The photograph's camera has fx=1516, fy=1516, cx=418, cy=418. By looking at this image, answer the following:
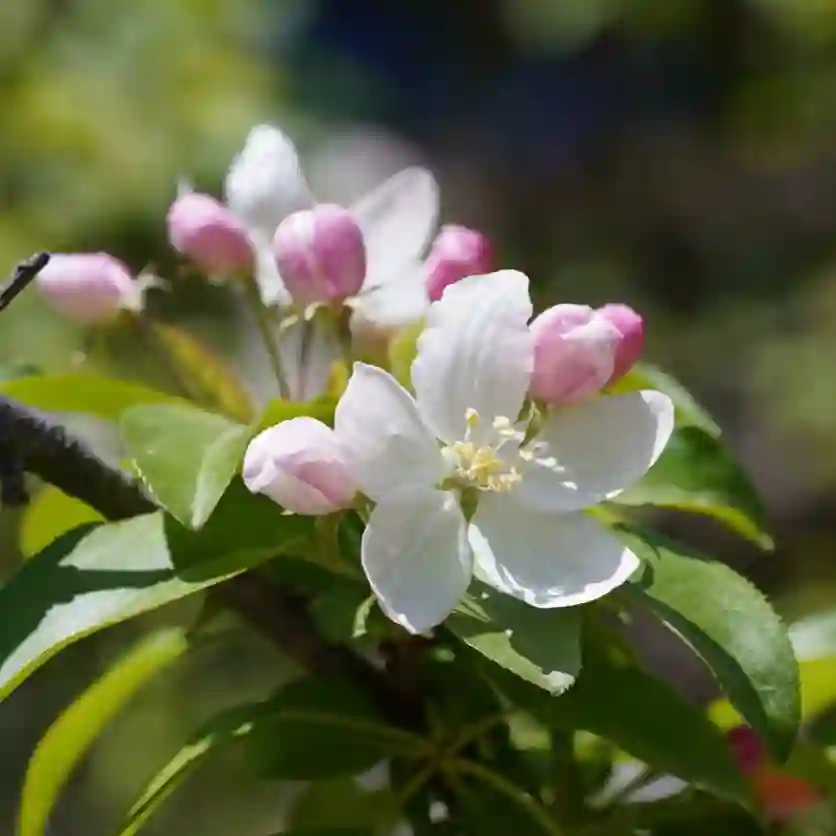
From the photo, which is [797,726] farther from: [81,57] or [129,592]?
[81,57]

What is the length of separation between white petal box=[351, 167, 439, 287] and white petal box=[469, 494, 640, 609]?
0.19 m

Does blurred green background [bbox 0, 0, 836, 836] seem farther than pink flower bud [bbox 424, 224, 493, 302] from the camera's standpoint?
Yes

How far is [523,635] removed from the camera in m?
0.64

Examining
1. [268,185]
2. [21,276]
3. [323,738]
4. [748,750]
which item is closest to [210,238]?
[268,185]

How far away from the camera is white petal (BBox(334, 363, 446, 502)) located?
0.67m

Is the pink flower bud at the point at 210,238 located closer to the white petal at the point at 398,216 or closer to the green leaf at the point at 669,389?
the white petal at the point at 398,216

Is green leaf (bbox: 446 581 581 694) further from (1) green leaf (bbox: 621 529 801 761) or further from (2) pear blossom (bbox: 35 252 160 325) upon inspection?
(2) pear blossom (bbox: 35 252 160 325)

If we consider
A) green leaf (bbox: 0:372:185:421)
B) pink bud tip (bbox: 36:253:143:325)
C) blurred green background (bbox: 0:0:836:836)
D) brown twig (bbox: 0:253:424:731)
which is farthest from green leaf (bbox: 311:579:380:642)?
blurred green background (bbox: 0:0:836:836)

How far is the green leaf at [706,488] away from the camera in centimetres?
75

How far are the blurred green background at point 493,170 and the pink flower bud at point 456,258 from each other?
0.59 meters

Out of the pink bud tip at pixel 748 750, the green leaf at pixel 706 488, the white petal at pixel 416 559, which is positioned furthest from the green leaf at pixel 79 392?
the pink bud tip at pixel 748 750

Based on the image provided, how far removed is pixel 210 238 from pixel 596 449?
0.83ft

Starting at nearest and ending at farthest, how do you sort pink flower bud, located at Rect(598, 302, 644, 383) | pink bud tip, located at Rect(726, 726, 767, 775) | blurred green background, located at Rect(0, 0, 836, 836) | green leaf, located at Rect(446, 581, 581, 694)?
green leaf, located at Rect(446, 581, 581, 694) → pink flower bud, located at Rect(598, 302, 644, 383) → pink bud tip, located at Rect(726, 726, 767, 775) → blurred green background, located at Rect(0, 0, 836, 836)

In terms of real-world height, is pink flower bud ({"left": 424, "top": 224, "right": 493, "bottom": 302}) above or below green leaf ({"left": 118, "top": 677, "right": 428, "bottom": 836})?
above
